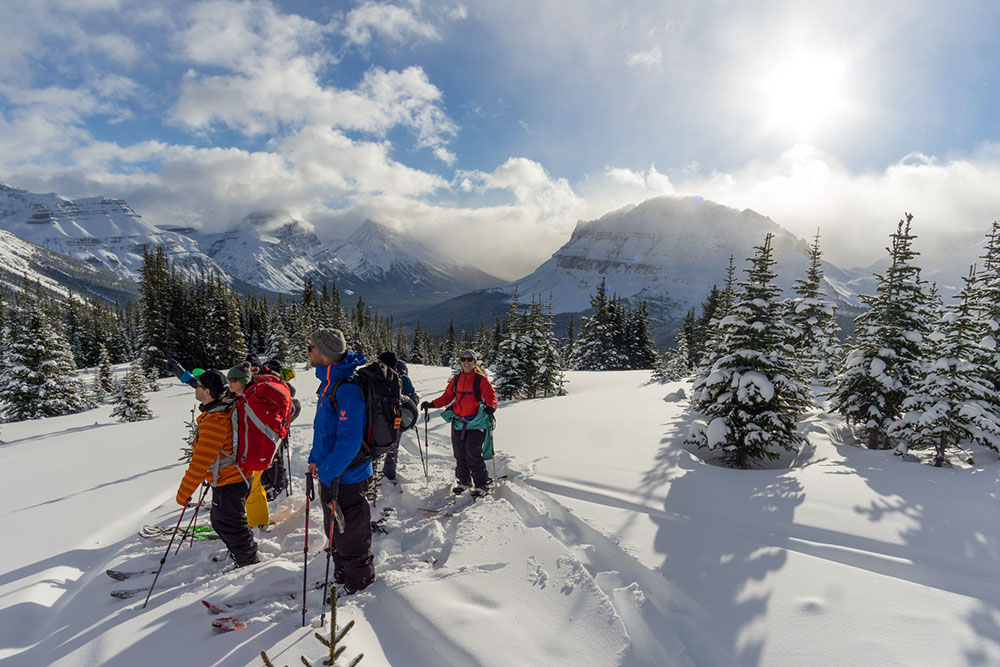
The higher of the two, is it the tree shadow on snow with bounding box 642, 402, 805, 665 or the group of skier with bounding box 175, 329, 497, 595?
the group of skier with bounding box 175, 329, 497, 595

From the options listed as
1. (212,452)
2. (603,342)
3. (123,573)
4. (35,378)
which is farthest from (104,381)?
(603,342)

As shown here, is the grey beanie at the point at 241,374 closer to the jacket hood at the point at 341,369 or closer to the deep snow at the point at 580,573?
the jacket hood at the point at 341,369

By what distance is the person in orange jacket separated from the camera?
4.32 meters

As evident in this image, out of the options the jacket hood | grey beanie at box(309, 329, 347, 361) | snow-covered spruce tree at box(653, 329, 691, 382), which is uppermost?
grey beanie at box(309, 329, 347, 361)

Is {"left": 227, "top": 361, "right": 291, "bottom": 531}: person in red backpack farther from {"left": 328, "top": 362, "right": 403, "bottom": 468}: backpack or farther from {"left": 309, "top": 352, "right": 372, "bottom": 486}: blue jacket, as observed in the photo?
{"left": 328, "top": 362, "right": 403, "bottom": 468}: backpack

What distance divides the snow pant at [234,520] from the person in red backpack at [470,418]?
2.62 m

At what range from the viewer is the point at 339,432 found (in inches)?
152

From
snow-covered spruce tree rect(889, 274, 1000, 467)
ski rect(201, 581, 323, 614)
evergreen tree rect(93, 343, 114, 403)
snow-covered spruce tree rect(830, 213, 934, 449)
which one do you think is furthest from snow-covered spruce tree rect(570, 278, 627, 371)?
ski rect(201, 581, 323, 614)

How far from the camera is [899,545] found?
15.4ft

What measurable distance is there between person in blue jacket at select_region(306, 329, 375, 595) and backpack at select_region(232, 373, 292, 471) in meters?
0.85

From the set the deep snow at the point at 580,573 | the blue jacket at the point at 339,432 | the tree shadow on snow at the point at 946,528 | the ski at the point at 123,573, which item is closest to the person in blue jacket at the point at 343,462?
the blue jacket at the point at 339,432

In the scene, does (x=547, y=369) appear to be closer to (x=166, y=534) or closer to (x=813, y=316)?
(x=813, y=316)

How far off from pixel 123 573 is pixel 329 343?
3.31m

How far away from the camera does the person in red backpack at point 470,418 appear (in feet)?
21.4
